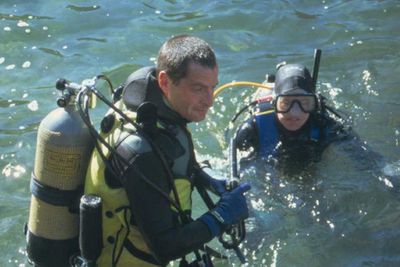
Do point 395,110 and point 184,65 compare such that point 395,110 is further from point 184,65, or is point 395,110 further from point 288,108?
point 184,65

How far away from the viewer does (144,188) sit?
3.34 meters

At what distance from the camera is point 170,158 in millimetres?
3566

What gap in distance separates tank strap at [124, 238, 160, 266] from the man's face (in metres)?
0.77

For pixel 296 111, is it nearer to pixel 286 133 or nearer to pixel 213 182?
pixel 286 133

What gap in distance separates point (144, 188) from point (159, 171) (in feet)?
0.41

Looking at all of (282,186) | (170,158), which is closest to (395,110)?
(282,186)

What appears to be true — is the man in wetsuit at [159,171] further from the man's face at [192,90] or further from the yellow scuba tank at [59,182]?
the yellow scuba tank at [59,182]

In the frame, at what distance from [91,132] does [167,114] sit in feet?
1.49

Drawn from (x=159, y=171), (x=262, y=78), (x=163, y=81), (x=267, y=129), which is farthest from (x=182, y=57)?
(x=262, y=78)

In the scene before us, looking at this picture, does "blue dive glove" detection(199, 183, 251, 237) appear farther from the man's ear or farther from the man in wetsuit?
the man's ear

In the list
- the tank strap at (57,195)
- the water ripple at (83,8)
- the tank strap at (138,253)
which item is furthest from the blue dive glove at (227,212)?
the water ripple at (83,8)

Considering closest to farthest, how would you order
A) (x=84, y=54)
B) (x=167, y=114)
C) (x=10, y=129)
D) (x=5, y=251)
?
(x=167, y=114)
(x=5, y=251)
(x=10, y=129)
(x=84, y=54)

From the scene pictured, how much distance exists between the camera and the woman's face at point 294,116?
5707 mm

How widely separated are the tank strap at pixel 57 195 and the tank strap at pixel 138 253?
0.34 metres
